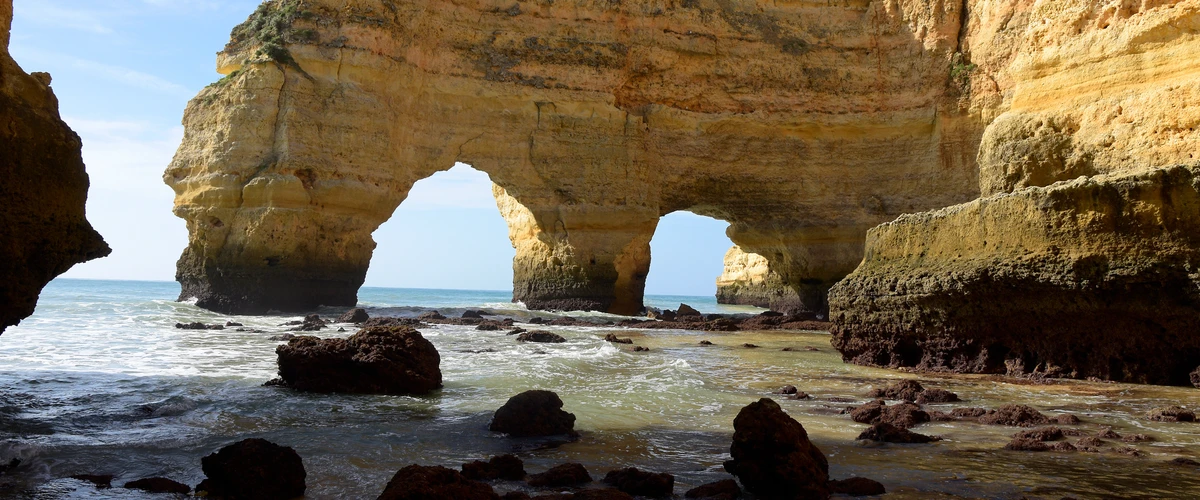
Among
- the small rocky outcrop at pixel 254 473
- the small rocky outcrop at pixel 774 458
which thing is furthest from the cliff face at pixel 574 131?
the small rocky outcrop at pixel 774 458

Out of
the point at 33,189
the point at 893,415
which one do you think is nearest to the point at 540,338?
the point at 893,415

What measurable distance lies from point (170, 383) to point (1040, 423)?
652 centimetres

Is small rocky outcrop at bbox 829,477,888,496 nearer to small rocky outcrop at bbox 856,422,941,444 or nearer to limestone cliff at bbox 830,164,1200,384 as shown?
small rocky outcrop at bbox 856,422,941,444

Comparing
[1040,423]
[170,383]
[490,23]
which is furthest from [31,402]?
[490,23]

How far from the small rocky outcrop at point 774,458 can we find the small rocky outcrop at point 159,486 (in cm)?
246

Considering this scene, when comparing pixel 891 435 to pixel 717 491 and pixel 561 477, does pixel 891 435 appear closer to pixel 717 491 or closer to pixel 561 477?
pixel 717 491

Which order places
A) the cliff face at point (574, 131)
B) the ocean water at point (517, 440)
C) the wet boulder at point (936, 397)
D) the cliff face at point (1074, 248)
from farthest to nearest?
the cliff face at point (574, 131)
the cliff face at point (1074, 248)
the wet boulder at point (936, 397)
the ocean water at point (517, 440)

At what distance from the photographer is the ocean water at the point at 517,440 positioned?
408 centimetres

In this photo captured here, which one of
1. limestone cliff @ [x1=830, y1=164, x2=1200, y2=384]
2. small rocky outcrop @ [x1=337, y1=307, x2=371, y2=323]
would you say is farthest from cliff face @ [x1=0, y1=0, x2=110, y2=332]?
small rocky outcrop @ [x1=337, y1=307, x2=371, y2=323]

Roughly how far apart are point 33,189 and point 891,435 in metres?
5.02

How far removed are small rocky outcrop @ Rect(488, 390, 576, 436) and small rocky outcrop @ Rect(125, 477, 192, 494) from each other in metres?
1.89

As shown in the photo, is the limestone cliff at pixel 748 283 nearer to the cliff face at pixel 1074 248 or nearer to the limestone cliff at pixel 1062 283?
the cliff face at pixel 1074 248

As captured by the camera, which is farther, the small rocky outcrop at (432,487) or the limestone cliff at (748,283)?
the limestone cliff at (748,283)

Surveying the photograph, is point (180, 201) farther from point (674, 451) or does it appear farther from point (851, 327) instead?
point (674, 451)
